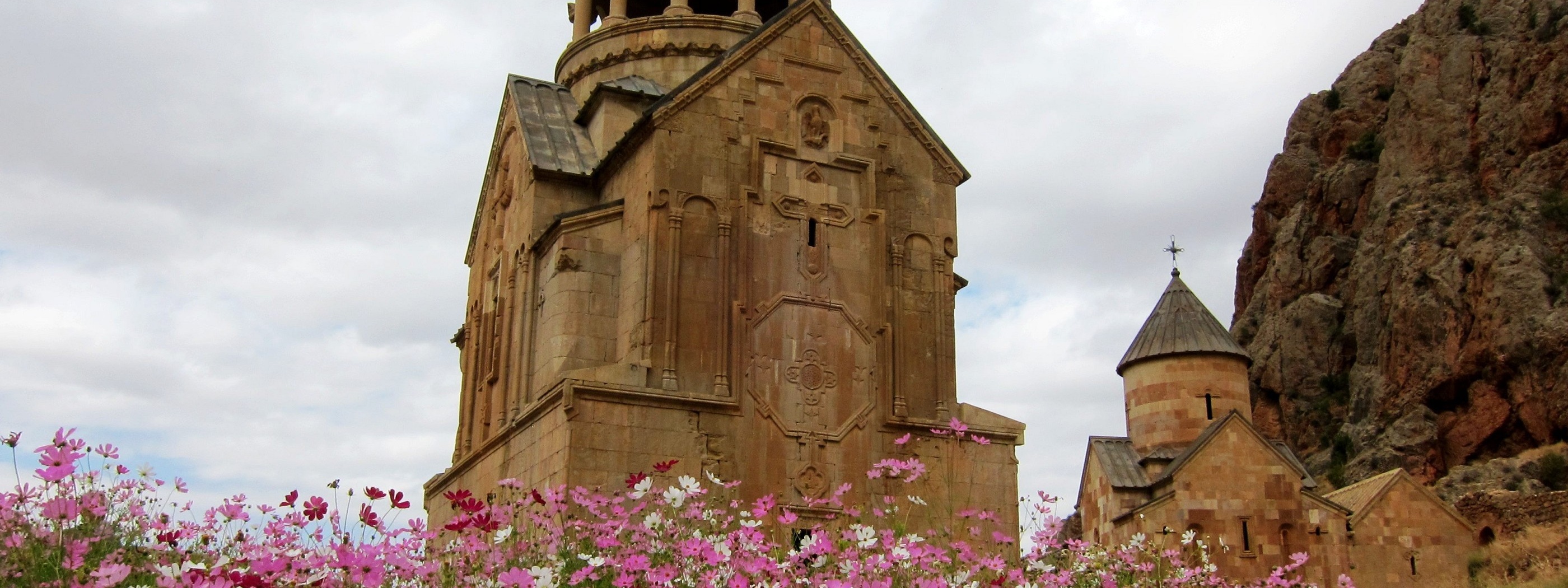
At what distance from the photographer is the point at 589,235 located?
14898 mm

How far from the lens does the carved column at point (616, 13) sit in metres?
19.0

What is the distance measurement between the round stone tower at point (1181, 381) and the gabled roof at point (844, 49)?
13.0 metres

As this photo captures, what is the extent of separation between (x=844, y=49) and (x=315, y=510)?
449 inches

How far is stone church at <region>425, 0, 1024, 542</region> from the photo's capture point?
13.8m

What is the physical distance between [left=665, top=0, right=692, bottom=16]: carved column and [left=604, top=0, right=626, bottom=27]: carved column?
69 centimetres

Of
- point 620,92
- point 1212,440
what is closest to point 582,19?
point 620,92

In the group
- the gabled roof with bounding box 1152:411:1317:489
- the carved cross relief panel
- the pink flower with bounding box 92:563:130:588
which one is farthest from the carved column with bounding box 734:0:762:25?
the pink flower with bounding box 92:563:130:588

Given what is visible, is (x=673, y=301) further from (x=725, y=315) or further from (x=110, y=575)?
(x=110, y=575)

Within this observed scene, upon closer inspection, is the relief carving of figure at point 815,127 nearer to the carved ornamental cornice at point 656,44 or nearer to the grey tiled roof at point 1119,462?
the carved ornamental cornice at point 656,44

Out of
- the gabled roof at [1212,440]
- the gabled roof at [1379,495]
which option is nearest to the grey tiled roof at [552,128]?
the gabled roof at [1212,440]

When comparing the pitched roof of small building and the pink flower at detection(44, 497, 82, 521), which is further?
the pitched roof of small building

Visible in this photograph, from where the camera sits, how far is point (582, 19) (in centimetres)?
1964

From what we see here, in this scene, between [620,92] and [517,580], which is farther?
[620,92]

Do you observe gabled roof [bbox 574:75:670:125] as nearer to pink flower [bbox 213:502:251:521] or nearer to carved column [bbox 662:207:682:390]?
carved column [bbox 662:207:682:390]
